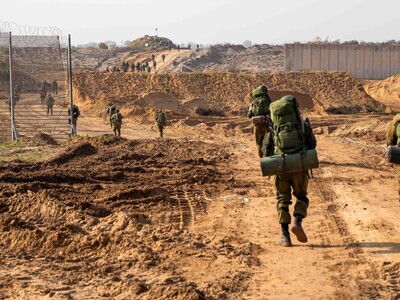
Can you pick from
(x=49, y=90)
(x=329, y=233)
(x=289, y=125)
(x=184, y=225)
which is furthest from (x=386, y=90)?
(x=289, y=125)

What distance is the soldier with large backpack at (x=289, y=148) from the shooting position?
8.70 metres

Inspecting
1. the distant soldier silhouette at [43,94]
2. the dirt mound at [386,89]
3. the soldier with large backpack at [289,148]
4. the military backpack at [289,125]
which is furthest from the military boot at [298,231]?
the dirt mound at [386,89]

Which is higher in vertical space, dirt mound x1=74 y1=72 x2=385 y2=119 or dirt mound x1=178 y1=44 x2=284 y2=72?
dirt mound x1=178 y1=44 x2=284 y2=72

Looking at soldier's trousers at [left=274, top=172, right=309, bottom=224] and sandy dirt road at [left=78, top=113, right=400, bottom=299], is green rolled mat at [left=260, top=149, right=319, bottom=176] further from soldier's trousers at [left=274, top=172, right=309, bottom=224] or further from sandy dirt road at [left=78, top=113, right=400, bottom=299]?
Answer: sandy dirt road at [left=78, top=113, right=400, bottom=299]

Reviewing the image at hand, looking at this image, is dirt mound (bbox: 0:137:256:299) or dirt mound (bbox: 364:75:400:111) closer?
dirt mound (bbox: 0:137:256:299)

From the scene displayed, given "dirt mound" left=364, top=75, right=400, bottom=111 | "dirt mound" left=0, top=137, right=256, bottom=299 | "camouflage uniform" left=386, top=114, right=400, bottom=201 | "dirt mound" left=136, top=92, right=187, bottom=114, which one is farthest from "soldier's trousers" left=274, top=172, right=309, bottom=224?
"dirt mound" left=364, top=75, right=400, bottom=111

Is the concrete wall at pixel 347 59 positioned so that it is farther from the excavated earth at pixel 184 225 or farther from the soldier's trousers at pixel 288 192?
the soldier's trousers at pixel 288 192

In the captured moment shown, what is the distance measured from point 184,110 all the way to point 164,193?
27621 mm

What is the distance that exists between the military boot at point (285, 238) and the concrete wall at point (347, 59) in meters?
48.3

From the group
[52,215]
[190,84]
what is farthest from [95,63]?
[52,215]

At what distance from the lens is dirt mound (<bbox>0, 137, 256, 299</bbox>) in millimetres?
7480

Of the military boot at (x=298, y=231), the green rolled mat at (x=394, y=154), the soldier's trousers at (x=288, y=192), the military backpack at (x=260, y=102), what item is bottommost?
the military boot at (x=298, y=231)

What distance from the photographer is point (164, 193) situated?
1298 centimetres

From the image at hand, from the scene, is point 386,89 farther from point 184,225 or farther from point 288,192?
point 288,192
